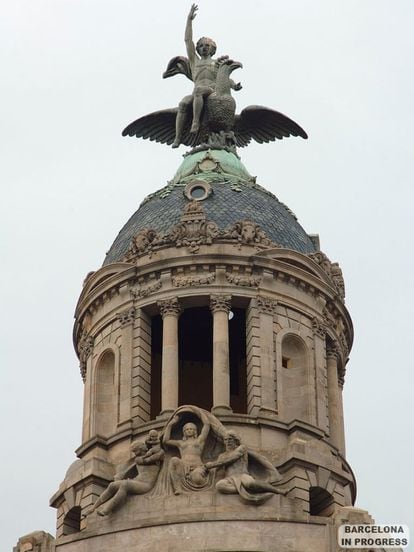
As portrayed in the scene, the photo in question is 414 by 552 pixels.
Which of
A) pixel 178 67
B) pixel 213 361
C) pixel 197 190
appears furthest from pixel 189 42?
pixel 213 361

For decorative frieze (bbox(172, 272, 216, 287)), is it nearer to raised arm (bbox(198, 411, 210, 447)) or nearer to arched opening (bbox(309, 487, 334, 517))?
raised arm (bbox(198, 411, 210, 447))

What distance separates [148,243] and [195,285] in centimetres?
234

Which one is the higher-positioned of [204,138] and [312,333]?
[204,138]

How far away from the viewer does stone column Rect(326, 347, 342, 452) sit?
55969mm

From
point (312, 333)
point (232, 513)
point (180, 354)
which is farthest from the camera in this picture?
point (180, 354)

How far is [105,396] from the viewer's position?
5634 centimetres

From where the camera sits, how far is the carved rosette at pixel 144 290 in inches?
2205

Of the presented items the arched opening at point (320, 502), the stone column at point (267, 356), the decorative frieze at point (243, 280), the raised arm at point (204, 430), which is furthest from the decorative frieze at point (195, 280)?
the arched opening at point (320, 502)

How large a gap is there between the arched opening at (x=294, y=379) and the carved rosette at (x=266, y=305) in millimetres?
954

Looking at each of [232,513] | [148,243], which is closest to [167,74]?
[148,243]

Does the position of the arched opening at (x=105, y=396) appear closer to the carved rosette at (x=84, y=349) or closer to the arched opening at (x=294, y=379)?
the carved rosette at (x=84, y=349)

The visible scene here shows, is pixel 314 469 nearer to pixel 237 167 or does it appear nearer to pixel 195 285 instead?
pixel 195 285

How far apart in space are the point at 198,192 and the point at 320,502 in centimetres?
1135

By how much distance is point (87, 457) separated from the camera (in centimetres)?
5406
